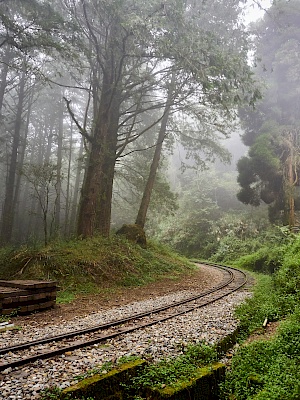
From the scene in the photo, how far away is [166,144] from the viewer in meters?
18.7

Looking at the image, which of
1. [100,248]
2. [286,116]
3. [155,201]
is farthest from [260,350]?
[286,116]

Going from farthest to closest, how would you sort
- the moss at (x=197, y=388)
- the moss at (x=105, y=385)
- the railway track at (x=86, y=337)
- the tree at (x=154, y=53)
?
the tree at (x=154, y=53)
the railway track at (x=86, y=337)
the moss at (x=197, y=388)
the moss at (x=105, y=385)

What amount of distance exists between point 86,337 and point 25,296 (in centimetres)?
272

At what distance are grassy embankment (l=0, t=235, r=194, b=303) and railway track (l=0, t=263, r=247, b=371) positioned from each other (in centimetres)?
291

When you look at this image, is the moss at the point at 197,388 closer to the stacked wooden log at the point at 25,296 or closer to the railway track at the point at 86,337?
the railway track at the point at 86,337

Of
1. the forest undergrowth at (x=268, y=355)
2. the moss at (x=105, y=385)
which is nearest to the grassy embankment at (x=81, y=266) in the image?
the forest undergrowth at (x=268, y=355)

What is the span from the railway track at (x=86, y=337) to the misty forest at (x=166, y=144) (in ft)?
5.12

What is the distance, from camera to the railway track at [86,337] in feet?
14.4

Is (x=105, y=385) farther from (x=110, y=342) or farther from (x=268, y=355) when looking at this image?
(x=268, y=355)

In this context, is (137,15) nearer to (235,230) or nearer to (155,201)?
(155,201)

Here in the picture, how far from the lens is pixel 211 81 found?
38.8 feet

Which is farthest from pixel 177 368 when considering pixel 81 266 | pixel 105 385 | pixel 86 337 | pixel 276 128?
pixel 276 128

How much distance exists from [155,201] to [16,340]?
46.1 feet

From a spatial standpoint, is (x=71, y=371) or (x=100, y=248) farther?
(x=100, y=248)
